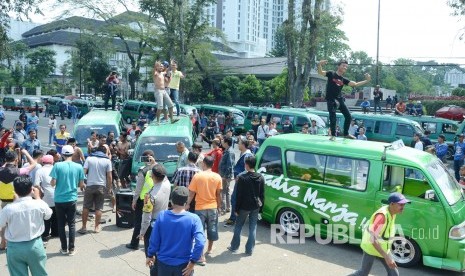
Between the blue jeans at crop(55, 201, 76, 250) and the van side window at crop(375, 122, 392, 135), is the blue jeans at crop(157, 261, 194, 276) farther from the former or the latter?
the van side window at crop(375, 122, 392, 135)

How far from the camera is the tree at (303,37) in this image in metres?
29.5

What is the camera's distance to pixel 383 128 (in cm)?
2091

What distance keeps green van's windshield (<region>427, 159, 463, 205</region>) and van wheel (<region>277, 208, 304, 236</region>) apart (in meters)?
2.60

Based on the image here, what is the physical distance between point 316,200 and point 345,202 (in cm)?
58

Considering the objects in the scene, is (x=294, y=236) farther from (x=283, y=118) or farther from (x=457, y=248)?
(x=283, y=118)

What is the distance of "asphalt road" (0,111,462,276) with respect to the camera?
7367mm

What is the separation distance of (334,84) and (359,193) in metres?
3.05

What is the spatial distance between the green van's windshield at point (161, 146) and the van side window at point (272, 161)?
307 cm

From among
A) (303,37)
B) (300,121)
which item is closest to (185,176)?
(300,121)

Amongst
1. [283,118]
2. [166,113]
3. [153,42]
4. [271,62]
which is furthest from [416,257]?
[271,62]

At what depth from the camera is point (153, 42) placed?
45.8 metres

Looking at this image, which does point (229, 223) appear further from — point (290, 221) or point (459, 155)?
point (459, 155)

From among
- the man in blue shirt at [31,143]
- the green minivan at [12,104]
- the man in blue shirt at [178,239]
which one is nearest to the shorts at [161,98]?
the man in blue shirt at [31,143]

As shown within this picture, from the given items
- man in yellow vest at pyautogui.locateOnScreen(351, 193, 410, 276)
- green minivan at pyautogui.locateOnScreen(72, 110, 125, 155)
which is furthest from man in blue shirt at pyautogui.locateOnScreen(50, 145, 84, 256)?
green minivan at pyautogui.locateOnScreen(72, 110, 125, 155)
